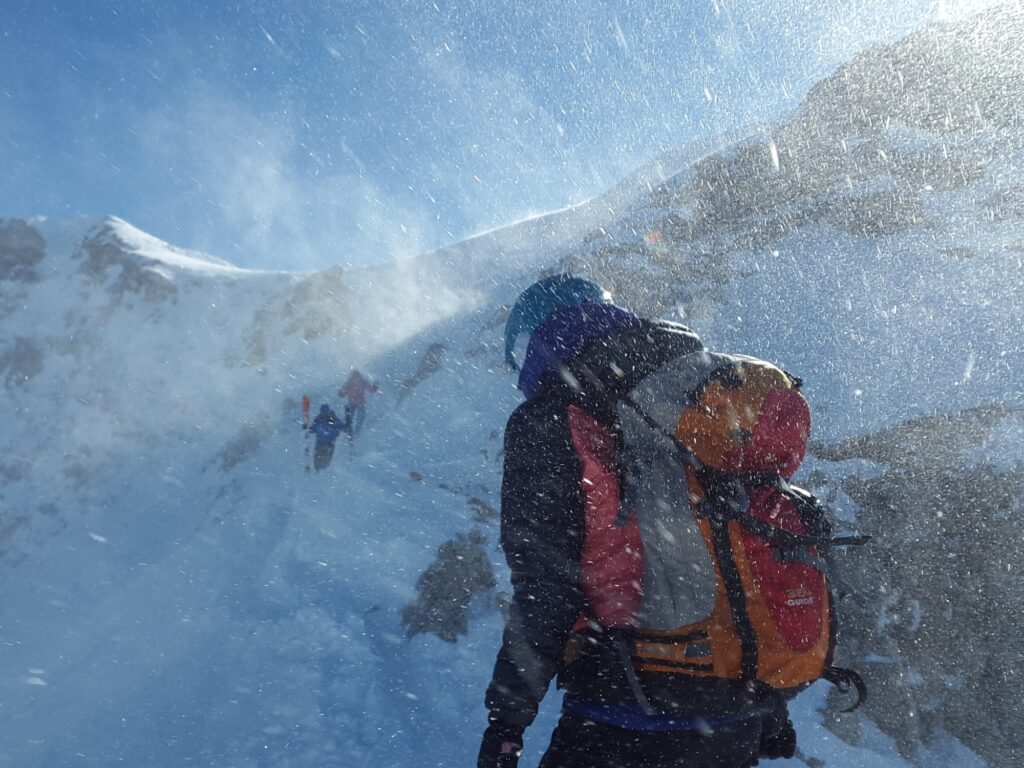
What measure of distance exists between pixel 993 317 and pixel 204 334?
35.4 m

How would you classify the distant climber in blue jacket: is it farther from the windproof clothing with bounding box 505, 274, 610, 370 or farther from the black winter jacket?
the black winter jacket

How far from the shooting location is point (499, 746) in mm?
1750

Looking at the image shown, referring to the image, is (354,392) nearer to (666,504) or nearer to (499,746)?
(499,746)

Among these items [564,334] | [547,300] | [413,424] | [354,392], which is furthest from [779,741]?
[354,392]

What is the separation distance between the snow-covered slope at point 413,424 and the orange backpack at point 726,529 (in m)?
6.75

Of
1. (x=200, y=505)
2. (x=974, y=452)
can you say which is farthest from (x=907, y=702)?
(x=200, y=505)

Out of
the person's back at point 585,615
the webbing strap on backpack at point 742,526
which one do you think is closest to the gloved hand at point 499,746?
the person's back at point 585,615

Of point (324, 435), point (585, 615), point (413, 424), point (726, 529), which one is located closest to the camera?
point (726, 529)

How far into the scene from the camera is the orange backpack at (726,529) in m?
1.62

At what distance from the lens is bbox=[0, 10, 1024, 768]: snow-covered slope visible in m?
8.77

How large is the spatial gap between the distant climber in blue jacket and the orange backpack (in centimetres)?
1579

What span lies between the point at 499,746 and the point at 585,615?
17.7 inches

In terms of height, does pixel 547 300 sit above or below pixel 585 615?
above

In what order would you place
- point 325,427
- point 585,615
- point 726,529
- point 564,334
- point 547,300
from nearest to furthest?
1. point 726,529
2. point 585,615
3. point 564,334
4. point 547,300
5. point 325,427
